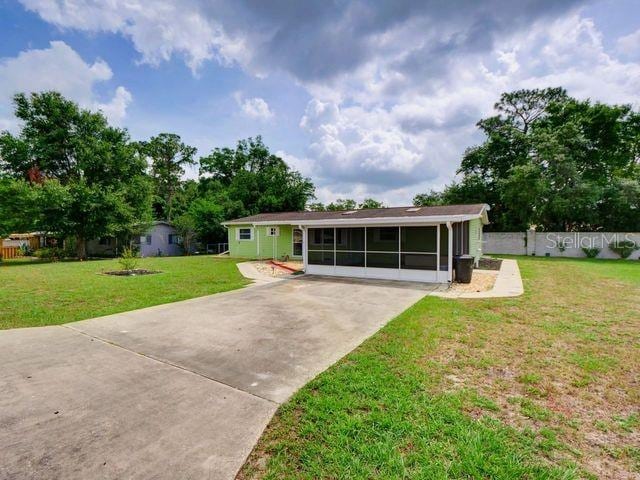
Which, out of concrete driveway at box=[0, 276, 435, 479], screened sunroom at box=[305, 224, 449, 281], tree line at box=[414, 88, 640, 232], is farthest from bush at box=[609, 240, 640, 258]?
concrete driveway at box=[0, 276, 435, 479]

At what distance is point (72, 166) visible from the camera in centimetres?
2142

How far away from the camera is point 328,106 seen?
16469 millimetres

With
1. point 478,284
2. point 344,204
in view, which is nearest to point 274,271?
point 478,284

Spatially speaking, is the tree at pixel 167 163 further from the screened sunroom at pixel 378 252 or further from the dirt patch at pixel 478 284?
the dirt patch at pixel 478 284

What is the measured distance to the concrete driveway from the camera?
91.8 inches

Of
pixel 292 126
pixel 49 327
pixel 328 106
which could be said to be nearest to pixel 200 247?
pixel 292 126

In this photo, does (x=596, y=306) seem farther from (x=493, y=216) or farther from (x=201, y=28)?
(x=493, y=216)

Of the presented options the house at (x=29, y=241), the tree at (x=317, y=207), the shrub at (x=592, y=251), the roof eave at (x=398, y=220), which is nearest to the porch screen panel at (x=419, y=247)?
the roof eave at (x=398, y=220)

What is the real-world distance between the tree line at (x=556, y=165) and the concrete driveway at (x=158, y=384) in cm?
1982

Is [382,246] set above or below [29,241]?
below

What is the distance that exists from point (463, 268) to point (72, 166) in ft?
83.7

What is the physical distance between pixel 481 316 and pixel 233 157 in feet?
119

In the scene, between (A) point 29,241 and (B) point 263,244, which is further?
(A) point 29,241

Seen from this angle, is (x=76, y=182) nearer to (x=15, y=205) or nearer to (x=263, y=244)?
(x=15, y=205)
